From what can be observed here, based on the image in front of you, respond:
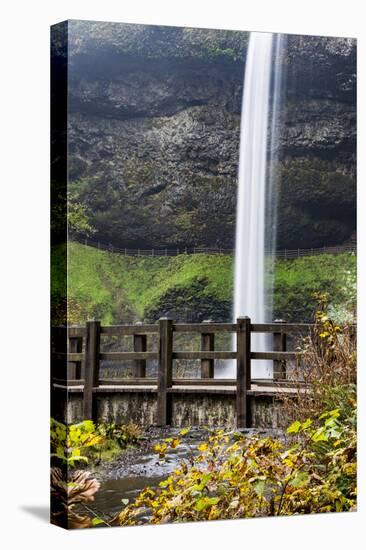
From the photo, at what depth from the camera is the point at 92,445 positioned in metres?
8.26

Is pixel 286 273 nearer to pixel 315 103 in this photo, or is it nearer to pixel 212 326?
pixel 212 326

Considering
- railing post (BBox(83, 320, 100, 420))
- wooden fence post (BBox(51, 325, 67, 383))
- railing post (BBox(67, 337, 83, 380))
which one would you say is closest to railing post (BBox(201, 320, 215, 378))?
railing post (BBox(83, 320, 100, 420))

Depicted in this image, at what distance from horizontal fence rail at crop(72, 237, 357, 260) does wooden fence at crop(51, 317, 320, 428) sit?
50 centimetres

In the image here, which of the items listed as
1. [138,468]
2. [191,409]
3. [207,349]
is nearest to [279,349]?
[207,349]

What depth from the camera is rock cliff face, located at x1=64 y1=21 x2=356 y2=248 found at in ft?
27.4

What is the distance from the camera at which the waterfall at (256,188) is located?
8.88m

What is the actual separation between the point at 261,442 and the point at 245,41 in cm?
297

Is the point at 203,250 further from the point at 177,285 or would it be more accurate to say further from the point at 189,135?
the point at 189,135

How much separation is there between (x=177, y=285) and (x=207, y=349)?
0.60 m

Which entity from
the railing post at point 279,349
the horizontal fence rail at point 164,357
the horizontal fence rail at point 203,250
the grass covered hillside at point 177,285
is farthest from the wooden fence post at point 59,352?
the railing post at point 279,349

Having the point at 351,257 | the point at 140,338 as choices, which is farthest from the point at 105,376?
the point at 351,257

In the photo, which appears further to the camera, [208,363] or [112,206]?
[208,363]

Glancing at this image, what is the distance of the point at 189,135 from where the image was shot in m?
8.78

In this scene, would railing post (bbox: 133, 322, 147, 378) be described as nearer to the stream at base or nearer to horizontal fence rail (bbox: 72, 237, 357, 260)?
the stream at base
